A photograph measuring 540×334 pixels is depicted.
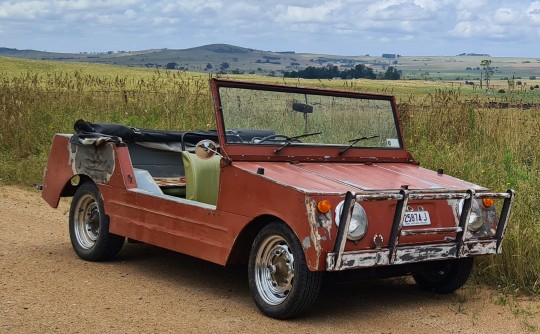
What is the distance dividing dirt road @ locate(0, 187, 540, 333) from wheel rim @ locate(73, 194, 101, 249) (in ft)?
0.63

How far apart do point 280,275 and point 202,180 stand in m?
1.43

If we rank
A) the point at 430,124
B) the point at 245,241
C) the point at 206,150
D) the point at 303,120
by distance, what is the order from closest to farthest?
the point at 245,241
the point at 206,150
the point at 303,120
the point at 430,124

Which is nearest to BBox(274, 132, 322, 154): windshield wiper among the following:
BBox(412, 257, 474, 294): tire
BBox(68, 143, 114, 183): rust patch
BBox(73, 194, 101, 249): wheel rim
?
BBox(412, 257, 474, 294): tire

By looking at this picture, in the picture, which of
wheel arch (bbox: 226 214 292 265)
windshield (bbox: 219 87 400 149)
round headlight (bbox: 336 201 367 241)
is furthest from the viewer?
windshield (bbox: 219 87 400 149)

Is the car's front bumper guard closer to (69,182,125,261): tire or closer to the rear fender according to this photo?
the rear fender

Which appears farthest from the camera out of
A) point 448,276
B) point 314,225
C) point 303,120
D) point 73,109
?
point 73,109

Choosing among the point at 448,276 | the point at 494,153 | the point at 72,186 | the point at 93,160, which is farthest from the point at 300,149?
the point at 494,153

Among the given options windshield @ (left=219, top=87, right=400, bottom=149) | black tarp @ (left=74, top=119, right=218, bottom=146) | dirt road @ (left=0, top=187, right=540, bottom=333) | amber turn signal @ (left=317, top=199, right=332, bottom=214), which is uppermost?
windshield @ (left=219, top=87, right=400, bottom=149)

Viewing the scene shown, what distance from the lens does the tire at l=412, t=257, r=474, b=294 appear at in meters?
6.30

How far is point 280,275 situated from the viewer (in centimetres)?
567

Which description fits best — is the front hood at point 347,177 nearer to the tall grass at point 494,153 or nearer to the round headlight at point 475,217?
the round headlight at point 475,217

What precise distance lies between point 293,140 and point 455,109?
555 centimetres

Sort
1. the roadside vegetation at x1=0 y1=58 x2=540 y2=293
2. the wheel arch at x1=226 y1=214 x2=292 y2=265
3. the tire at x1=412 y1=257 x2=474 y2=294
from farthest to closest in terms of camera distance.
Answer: the roadside vegetation at x1=0 y1=58 x2=540 y2=293, the tire at x1=412 y1=257 x2=474 y2=294, the wheel arch at x1=226 y1=214 x2=292 y2=265

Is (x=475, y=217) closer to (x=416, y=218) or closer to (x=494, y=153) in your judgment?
(x=416, y=218)
